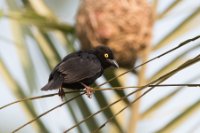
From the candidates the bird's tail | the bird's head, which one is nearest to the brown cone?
the bird's head

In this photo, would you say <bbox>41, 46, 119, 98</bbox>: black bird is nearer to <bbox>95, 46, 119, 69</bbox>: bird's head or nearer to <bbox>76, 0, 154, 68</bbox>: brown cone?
<bbox>95, 46, 119, 69</bbox>: bird's head

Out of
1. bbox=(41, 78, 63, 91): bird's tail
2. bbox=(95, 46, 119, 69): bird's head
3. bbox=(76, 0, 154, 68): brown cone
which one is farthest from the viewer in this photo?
bbox=(76, 0, 154, 68): brown cone

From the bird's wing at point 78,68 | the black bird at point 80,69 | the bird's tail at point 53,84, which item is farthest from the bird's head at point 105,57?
the bird's tail at point 53,84

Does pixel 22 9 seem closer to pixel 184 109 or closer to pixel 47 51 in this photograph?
pixel 47 51

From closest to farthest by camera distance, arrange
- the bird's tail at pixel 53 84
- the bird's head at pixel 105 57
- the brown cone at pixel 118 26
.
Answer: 1. the bird's tail at pixel 53 84
2. the bird's head at pixel 105 57
3. the brown cone at pixel 118 26

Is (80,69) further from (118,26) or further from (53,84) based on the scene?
(118,26)

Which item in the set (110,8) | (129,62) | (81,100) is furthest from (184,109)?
(110,8)

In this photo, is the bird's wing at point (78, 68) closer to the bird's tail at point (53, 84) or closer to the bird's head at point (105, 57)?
the bird's tail at point (53, 84)
